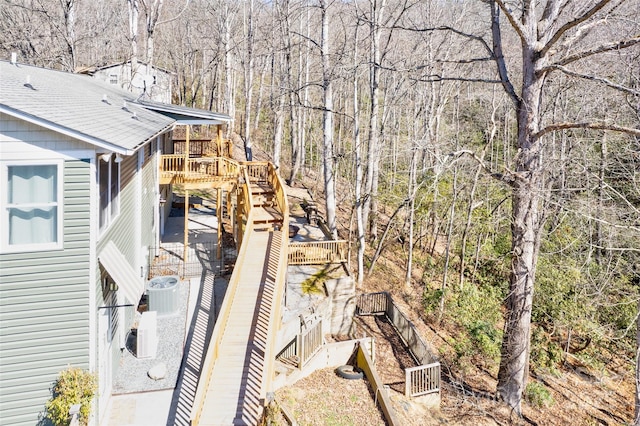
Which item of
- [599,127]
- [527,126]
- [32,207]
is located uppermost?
[527,126]

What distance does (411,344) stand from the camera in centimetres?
1452

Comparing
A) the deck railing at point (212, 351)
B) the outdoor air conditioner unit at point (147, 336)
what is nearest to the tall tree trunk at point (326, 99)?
the deck railing at point (212, 351)

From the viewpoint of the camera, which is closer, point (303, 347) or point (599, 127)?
point (599, 127)

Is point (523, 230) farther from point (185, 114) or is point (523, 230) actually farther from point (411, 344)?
point (185, 114)

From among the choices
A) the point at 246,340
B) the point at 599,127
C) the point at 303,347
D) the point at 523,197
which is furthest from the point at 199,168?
the point at 599,127

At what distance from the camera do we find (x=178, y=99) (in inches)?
1623

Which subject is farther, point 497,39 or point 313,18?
point 313,18

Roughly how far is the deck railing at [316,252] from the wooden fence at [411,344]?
2104 millimetres

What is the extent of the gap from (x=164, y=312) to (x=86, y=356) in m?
4.59

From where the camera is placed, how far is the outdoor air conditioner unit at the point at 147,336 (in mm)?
10297

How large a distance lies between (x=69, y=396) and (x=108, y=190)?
391 cm

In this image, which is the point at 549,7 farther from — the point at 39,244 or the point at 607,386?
the point at 607,386

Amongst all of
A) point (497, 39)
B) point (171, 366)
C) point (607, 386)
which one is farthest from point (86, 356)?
point (607, 386)

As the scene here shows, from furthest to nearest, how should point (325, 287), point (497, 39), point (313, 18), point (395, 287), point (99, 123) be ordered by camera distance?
point (313, 18) < point (395, 287) < point (325, 287) < point (497, 39) < point (99, 123)
